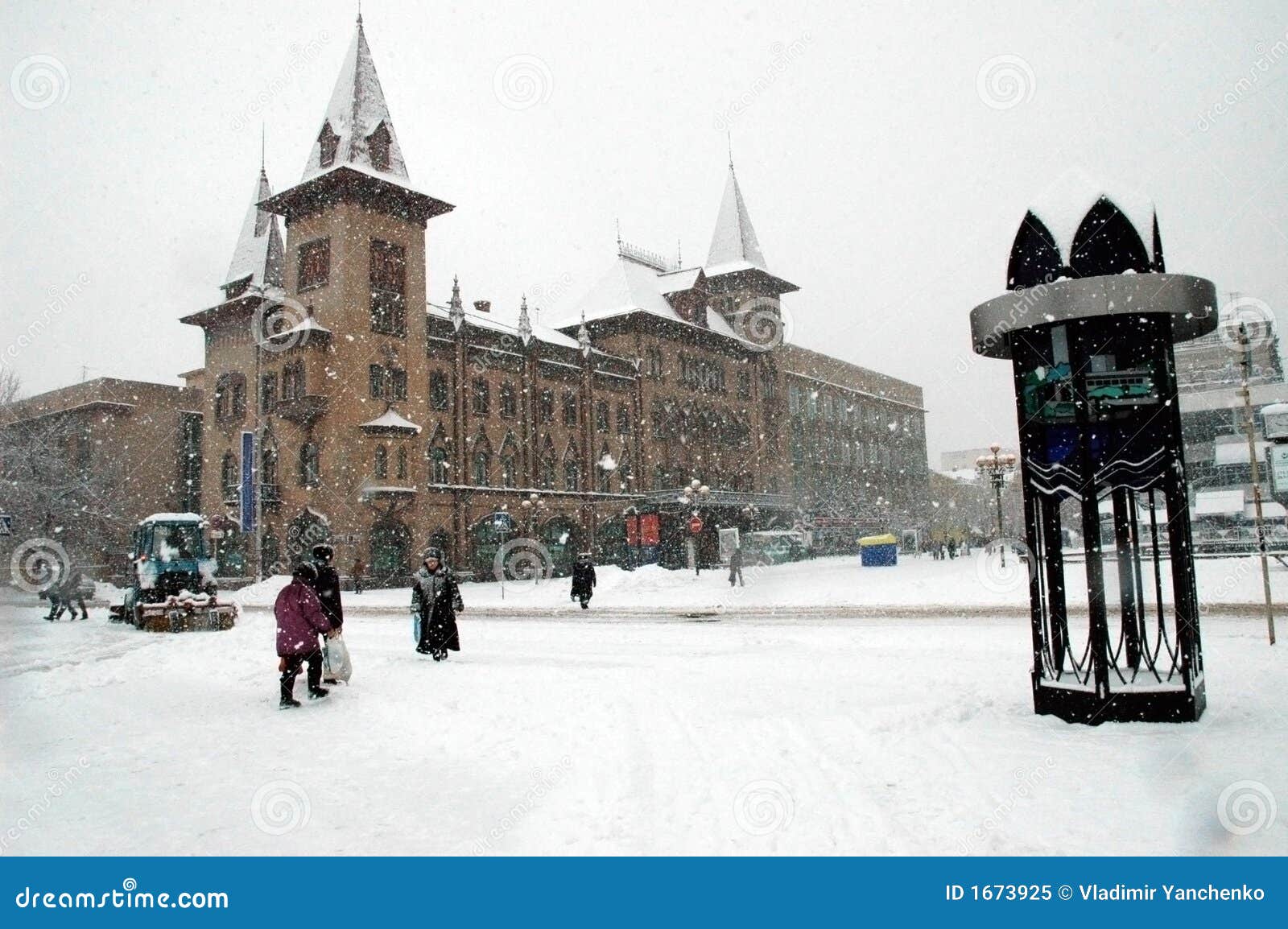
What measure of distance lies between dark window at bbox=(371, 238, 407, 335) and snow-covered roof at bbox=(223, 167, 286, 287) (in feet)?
26.6

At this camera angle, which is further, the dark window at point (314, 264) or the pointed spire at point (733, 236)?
the pointed spire at point (733, 236)

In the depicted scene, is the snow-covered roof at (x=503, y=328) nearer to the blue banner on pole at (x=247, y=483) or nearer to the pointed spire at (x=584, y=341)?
the pointed spire at (x=584, y=341)

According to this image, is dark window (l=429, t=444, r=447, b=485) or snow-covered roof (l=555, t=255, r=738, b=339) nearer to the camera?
dark window (l=429, t=444, r=447, b=485)

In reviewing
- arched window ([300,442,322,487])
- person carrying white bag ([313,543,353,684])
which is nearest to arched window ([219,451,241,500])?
arched window ([300,442,322,487])

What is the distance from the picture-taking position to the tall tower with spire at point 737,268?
67.7 meters

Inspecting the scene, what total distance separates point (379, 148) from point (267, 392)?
1247 cm

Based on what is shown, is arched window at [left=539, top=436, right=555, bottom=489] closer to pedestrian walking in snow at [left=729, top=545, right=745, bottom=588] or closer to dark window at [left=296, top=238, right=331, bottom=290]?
dark window at [left=296, top=238, right=331, bottom=290]

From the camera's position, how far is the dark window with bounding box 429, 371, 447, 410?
150 feet

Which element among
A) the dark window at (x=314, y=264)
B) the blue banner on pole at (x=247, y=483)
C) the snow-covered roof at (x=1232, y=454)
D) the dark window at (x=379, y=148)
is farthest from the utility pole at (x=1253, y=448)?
the snow-covered roof at (x=1232, y=454)

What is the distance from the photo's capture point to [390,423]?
4094 cm

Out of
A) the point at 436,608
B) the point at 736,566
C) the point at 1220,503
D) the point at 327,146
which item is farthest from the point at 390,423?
the point at 1220,503

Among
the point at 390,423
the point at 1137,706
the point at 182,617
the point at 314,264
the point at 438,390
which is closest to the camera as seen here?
the point at 1137,706

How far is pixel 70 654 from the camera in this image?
52.9 feet

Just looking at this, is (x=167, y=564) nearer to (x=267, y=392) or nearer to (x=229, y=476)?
(x=267, y=392)
